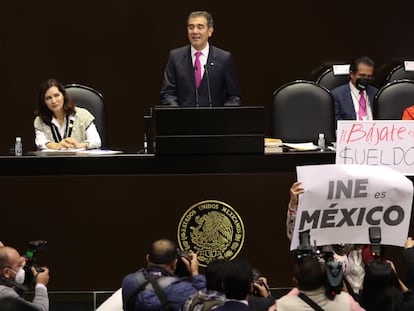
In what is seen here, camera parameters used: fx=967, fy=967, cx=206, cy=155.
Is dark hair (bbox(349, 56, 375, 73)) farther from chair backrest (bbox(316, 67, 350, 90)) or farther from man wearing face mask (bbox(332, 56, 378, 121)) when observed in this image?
chair backrest (bbox(316, 67, 350, 90))

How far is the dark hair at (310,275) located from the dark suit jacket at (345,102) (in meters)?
4.61

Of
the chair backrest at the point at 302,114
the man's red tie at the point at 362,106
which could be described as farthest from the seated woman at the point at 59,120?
the man's red tie at the point at 362,106

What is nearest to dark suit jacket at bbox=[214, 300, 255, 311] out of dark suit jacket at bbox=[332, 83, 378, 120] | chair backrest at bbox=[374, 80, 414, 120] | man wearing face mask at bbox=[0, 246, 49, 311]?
man wearing face mask at bbox=[0, 246, 49, 311]

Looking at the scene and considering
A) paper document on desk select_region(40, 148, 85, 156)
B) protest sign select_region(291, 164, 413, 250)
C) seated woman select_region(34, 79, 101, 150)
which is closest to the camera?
protest sign select_region(291, 164, 413, 250)

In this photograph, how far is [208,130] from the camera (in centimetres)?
623

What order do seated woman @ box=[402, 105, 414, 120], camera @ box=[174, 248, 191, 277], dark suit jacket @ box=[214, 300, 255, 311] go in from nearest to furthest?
dark suit jacket @ box=[214, 300, 255, 311]
camera @ box=[174, 248, 191, 277]
seated woman @ box=[402, 105, 414, 120]

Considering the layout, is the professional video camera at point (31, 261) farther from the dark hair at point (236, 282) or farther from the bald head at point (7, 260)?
the dark hair at point (236, 282)

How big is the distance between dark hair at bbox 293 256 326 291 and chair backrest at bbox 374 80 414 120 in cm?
380

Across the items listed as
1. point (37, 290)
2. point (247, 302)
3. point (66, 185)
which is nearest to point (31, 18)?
point (66, 185)

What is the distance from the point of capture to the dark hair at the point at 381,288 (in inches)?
179

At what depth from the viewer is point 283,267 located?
21.2ft

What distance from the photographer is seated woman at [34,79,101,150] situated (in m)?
7.34

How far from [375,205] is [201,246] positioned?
4.41ft

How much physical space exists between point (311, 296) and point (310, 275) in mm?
108
